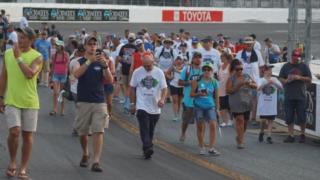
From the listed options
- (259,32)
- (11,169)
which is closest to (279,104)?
(11,169)

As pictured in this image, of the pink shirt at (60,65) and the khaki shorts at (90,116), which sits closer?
the khaki shorts at (90,116)

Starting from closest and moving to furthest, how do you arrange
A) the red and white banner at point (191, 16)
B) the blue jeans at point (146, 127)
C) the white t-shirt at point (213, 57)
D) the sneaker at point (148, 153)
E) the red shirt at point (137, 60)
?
the sneaker at point (148, 153) < the blue jeans at point (146, 127) < the red shirt at point (137, 60) < the white t-shirt at point (213, 57) < the red and white banner at point (191, 16)

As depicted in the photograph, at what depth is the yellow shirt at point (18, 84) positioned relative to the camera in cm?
930

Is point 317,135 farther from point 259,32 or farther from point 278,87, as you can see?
point 259,32

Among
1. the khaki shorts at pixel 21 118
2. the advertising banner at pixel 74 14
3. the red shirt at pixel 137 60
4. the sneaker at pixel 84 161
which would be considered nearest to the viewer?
the khaki shorts at pixel 21 118

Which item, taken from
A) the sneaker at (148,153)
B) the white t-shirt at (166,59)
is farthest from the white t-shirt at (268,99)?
the white t-shirt at (166,59)

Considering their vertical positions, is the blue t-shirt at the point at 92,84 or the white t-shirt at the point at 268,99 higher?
the blue t-shirt at the point at 92,84

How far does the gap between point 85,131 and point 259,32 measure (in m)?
37.1

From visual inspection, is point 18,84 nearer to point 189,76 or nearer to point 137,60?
point 189,76

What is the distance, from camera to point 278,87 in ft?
48.8

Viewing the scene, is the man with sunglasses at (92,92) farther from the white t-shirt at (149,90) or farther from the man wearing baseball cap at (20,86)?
the white t-shirt at (149,90)

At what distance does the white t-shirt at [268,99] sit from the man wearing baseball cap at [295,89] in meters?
0.23

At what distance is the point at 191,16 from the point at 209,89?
116ft

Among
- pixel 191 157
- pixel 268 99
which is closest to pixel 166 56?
pixel 268 99
